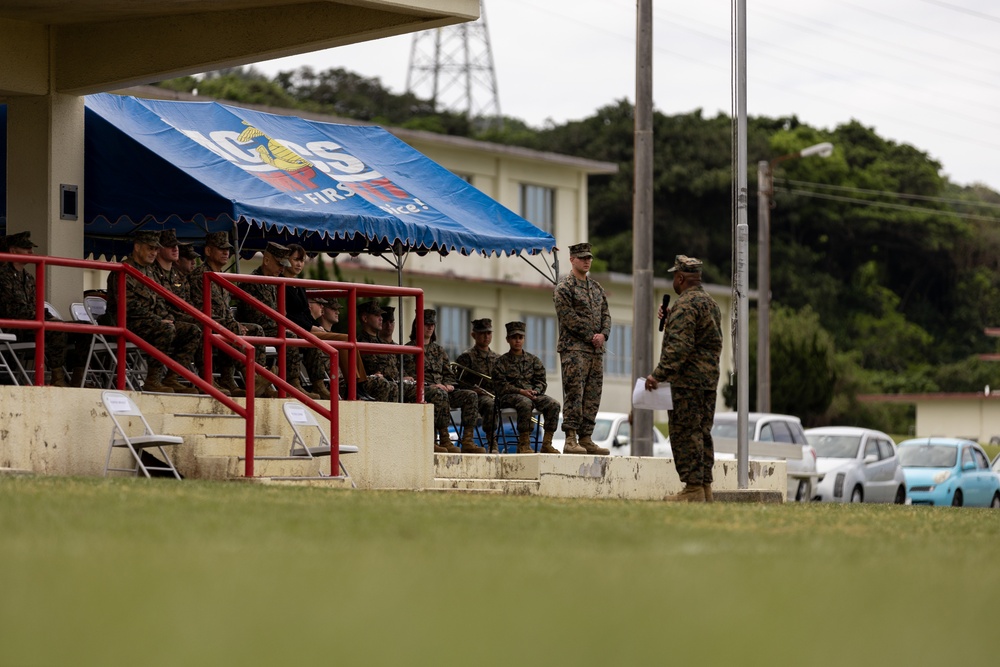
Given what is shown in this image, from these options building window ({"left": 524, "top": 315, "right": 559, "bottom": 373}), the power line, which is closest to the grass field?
building window ({"left": 524, "top": 315, "right": 559, "bottom": 373})

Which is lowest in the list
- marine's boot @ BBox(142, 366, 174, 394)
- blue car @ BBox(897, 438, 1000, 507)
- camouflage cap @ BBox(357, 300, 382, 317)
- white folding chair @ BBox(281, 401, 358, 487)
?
blue car @ BBox(897, 438, 1000, 507)

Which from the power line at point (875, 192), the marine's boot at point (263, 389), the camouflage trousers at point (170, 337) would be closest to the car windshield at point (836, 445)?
the marine's boot at point (263, 389)

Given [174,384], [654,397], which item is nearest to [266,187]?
[174,384]

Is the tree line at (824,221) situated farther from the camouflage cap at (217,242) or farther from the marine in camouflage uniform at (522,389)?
the camouflage cap at (217,242)

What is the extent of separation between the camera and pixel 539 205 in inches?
2000

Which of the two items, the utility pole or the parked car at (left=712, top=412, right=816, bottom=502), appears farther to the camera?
the parked car at (left=712, top=412, right=816, bottom=502)

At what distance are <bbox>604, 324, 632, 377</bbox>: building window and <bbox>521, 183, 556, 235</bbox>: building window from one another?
449 centimetres

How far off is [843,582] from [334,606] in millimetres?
2388

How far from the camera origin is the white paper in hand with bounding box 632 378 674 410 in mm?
14820

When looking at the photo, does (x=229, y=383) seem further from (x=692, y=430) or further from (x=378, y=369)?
(x=692, y=430)

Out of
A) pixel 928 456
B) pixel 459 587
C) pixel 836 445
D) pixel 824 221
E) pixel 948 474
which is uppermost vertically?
pixel 824 221

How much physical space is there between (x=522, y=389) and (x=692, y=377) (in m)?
4.58

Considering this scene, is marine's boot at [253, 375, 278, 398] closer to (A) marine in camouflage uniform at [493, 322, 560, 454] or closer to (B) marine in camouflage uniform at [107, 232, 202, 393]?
(B) marine in camouflage uniform at [107, 232, 202, 393]

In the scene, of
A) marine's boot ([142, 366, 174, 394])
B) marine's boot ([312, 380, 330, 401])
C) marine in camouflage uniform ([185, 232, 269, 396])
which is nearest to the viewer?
marine's boot ([142, 366, 174, 394])
